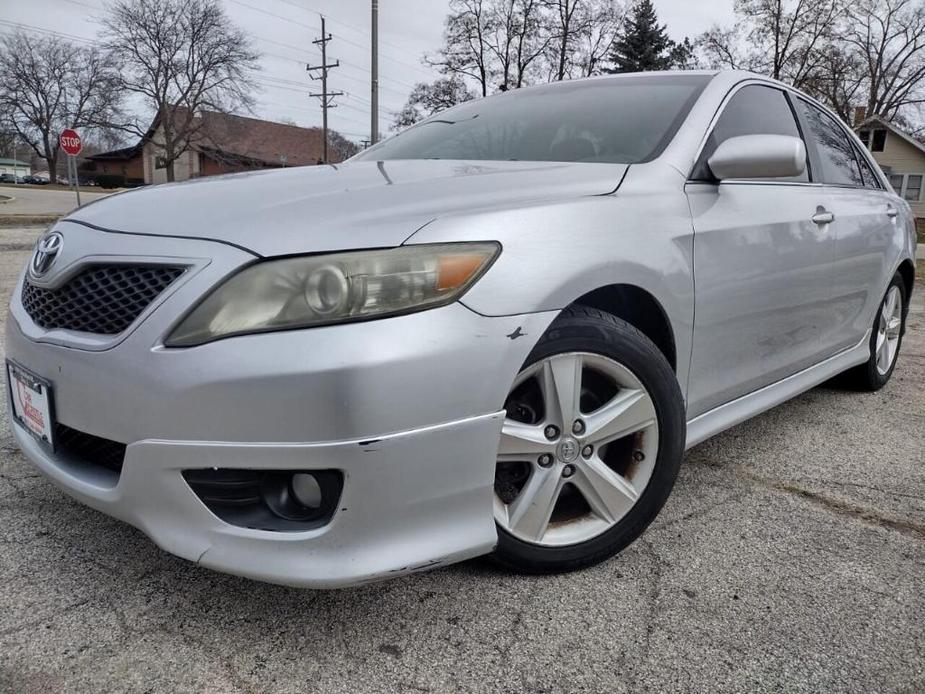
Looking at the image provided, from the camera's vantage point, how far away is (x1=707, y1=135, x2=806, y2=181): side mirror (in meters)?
2.13

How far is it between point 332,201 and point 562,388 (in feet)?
2.32

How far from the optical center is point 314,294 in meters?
1.45

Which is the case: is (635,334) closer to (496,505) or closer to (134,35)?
(496,505)

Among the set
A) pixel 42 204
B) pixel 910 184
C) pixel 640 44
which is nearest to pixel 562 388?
pixel 42 204

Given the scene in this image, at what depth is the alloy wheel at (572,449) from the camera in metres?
1.72

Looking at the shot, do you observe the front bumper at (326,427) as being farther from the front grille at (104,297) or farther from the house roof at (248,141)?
the house roof at (248,141)

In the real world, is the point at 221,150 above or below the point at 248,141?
below

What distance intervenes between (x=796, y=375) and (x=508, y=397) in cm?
169

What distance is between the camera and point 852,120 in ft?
121

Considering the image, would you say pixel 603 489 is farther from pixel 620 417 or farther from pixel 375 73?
pixel 375 73

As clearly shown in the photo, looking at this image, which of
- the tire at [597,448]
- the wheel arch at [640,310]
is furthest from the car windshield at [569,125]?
the tire at [597,448]

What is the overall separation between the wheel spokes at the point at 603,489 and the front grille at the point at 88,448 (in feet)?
3.60

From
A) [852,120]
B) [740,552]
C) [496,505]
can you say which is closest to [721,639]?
[740,552]

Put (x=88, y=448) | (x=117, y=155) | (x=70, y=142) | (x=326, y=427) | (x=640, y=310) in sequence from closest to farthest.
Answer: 1. (x=326, y=427)
2. (x=88, y=448)
3. (x=640, y=310)
4. (x=70, y=142)
5. (x=117, y=155)
